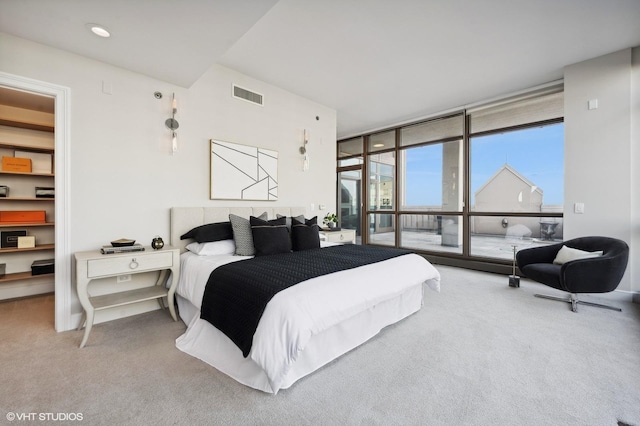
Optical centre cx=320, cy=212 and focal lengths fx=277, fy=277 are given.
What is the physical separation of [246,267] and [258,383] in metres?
0.84

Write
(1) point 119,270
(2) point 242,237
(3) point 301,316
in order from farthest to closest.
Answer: (2) point 242,237 → (1) point 119,270 → (3) point 301,316

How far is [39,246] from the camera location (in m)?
3.58

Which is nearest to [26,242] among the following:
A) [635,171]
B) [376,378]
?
[376,378]

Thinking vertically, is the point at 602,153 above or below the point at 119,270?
above

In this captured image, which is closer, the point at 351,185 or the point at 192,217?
the point at 192,217

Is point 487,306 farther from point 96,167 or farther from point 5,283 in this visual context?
point 5,283

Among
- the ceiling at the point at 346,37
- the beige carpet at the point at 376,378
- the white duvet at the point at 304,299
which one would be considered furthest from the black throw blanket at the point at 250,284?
the ceiling at the point at 346,37

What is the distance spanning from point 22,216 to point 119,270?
2.35 meters

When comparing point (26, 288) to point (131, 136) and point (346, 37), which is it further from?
point (346, 37)

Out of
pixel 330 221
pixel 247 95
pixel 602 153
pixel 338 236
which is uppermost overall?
pixel 247 95

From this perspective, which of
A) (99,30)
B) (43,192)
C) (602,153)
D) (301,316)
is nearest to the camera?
(301,316)

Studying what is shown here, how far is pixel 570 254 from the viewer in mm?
3311

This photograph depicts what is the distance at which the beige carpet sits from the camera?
1.53 m

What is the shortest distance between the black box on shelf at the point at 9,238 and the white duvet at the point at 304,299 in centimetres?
244
